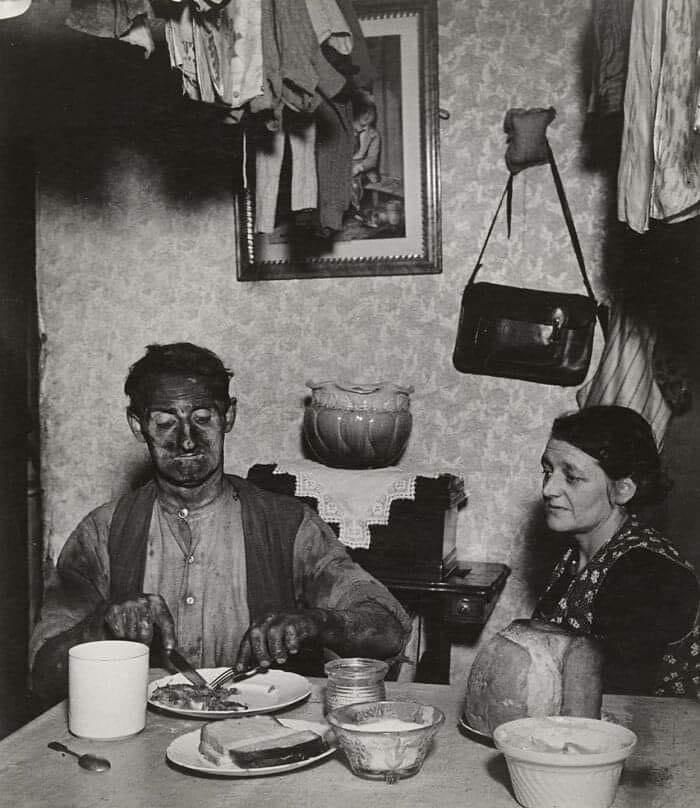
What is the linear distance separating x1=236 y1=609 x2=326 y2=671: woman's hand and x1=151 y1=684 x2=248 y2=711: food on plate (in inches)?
3.0

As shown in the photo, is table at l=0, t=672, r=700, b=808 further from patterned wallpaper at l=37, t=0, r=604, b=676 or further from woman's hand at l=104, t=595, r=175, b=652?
patterned wallpaper at l=37, t=0, r=604, b=676

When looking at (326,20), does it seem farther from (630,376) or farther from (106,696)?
(106,696)

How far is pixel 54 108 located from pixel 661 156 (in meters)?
3.06

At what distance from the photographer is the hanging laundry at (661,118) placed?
6.86 feet

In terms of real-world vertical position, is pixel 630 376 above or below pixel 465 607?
above

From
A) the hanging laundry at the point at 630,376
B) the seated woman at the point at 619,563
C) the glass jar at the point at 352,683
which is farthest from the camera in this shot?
the hanging laundry at the point at 630,376

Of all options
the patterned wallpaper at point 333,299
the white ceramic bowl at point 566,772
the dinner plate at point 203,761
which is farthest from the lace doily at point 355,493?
the white ceramic bowl at point 566,772

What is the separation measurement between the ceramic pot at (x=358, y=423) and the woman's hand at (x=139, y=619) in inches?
65.8

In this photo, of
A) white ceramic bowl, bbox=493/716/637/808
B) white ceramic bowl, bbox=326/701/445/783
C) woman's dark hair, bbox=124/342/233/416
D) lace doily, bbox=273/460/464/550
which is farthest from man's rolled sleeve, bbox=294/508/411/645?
white ceramic bowl, bbox=493/716/637/808

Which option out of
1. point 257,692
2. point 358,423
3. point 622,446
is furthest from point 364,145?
point 257,692

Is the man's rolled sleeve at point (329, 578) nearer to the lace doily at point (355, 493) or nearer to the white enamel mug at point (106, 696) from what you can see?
the lace doily at point (355, 493)

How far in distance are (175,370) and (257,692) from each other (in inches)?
46.1

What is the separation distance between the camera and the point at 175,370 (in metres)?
2.87

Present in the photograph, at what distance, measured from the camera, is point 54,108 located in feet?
14.4
